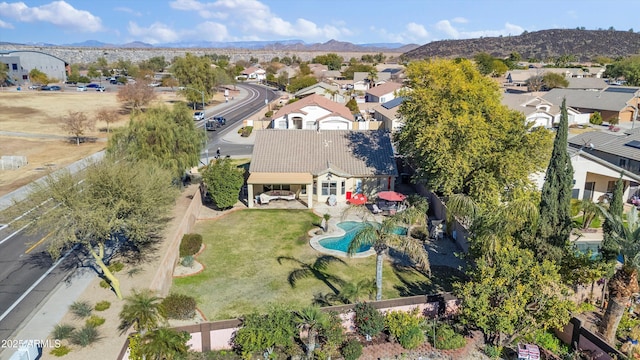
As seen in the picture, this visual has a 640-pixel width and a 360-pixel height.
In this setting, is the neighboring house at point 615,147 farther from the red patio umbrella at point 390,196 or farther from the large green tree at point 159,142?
the large green tree at point 159,142

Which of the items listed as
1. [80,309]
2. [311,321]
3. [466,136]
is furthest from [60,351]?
[466,136]

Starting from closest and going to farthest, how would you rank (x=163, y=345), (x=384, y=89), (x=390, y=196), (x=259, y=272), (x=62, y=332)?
1. (x=163, y=345)
2. (x=62, y=332)
3. (x=259, y=272)
4. (x=390, y=196)
5. (x=384, y=89)

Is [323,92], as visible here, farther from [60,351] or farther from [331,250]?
[60,351]

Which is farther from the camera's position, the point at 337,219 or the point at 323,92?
the point at 323,92

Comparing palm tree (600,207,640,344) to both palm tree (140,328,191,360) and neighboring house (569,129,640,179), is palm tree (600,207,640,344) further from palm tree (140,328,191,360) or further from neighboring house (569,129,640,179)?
neighboring house (569,129,640,179)

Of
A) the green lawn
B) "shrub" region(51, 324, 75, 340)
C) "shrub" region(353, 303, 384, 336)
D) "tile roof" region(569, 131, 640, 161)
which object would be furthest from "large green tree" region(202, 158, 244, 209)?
"tile roof" region(569, 131, 640, 161)

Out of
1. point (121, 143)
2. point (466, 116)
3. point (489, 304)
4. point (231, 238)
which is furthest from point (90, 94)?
point (489, 304)
